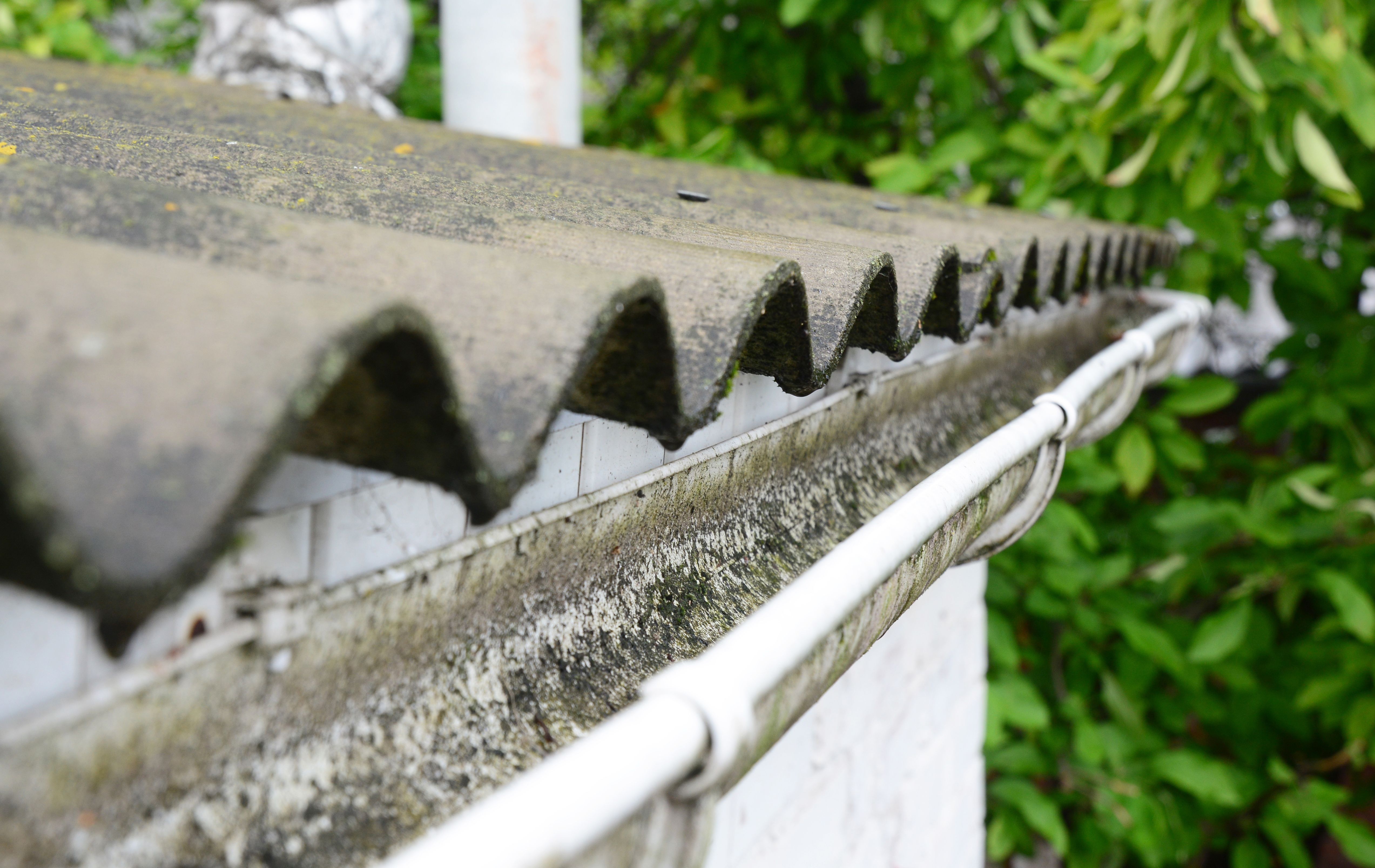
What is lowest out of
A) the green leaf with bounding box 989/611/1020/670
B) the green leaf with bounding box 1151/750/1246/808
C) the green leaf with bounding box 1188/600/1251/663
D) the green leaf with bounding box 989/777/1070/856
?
the green leaf with bounding box 989/777/1070/856

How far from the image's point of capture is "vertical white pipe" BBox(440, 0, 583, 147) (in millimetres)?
2793

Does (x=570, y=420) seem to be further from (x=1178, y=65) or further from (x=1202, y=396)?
(x=1202, y=396)

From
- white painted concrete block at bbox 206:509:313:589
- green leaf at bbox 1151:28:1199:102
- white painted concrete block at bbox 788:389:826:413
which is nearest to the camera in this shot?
white painted concrete block at bbox 206:509:313:589

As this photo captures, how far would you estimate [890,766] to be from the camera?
77.7 inches

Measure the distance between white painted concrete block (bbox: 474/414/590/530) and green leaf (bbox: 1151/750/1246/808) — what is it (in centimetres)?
328

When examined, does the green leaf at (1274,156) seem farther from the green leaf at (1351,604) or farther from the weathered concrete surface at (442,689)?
the weathered concrete surface at (442,689)

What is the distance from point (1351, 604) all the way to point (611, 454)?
2798 mm

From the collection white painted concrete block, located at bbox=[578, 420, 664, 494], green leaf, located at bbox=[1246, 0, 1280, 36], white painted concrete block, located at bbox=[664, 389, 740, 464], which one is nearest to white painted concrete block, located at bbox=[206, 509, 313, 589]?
white painted concrete block, located at bbox=[578, 420, 664, 494]

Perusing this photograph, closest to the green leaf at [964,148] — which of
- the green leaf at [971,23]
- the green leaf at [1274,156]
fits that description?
the green leaf at [971,23]

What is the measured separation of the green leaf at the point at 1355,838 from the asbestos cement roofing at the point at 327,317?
126 inches

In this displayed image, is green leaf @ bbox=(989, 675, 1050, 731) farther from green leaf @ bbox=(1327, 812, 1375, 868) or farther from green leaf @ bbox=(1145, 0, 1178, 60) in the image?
green leaf @ bbox=(1145, 0, 1178, 60)

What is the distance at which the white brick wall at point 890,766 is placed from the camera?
1.41 meters

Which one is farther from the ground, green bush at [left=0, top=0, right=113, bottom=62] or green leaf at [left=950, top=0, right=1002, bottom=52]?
green leaf at [left=950, top=0, right=1002, bottom=52]

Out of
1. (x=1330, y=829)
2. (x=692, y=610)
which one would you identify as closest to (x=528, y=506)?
(x=692, y=610)
